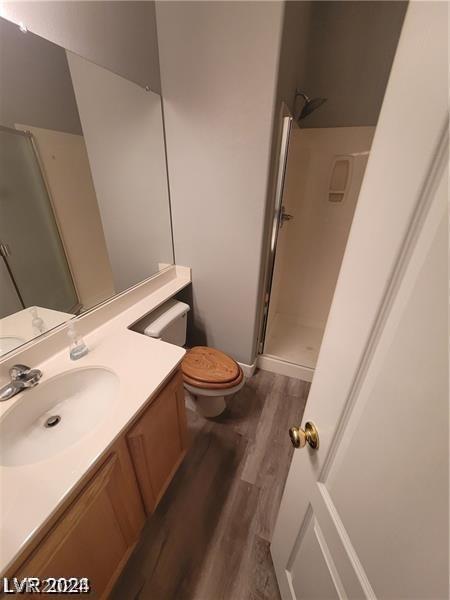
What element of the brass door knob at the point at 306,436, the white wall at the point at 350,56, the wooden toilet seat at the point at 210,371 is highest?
the white wall at the point at 350,56

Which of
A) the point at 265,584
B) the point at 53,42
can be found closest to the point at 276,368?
the point at 265,584

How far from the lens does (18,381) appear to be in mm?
795

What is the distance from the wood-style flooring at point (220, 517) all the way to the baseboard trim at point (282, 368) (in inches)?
12.2

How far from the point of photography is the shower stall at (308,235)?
6.10 feet

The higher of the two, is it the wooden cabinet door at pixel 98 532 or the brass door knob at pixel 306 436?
the brass door knob at pixel 306 436

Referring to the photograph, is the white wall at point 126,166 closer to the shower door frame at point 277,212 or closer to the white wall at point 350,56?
the shower door frame at point 277,212

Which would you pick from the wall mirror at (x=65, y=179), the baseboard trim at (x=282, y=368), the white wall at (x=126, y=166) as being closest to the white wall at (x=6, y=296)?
the wall mirror at (x=65, y=179)

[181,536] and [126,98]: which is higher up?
[126,98]

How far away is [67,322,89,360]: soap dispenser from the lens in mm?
975

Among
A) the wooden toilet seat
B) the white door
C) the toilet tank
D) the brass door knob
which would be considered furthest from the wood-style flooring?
the brass door knob

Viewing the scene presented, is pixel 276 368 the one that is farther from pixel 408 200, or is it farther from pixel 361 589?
pixel 408 200

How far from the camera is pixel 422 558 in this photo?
0.99 ft

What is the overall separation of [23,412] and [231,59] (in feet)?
5.73

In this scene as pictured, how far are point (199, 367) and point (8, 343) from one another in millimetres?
882
